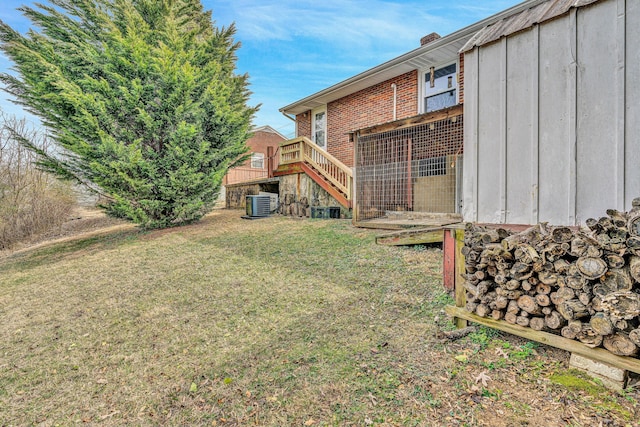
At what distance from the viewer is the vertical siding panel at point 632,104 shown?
2191 millimetres

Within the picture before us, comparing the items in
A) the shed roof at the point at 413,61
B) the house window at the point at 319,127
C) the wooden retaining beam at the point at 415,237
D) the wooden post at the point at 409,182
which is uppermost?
the shed roof at the point at 413,61

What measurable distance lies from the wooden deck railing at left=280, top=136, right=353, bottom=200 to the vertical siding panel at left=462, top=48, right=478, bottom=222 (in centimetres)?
505

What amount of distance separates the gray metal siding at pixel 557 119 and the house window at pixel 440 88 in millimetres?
5460

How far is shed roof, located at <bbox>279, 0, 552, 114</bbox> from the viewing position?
6547mm

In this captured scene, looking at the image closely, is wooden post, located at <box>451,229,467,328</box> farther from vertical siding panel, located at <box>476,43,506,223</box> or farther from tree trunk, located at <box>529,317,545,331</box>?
tree trunk, located at <box>529,317,545,331</box>

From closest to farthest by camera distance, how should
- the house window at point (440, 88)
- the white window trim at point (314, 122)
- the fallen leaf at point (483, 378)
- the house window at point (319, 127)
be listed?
1. the fallen leaf at point (483, 378)
2. the house window at point (440, 88)
3. the white window trim at point (314, 122)
4. the house window at point (319, 127)

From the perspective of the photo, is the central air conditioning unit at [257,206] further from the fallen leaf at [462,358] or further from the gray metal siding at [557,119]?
the fallen leaf at [462,358]

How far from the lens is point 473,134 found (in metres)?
3.06

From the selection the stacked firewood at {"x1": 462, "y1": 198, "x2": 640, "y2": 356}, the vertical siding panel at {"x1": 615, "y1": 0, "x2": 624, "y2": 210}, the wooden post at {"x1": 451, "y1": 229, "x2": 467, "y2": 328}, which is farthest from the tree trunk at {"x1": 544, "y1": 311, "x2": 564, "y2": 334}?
the vertical siding panel at {"x1": 615, "y1": 0, "x2": 624, "y2": 210}

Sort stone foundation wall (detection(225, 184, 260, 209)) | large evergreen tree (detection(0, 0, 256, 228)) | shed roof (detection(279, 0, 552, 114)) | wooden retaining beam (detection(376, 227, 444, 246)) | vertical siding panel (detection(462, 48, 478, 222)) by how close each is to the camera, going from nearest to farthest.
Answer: vertical siding panel (detection(462, 48, 478, 222)) < wooden retaining beam (detection(376, 227, 444, 246)) < shed roof (detection(279, 0, 552, 114)) < large evergreen tree (detection(0, 0, 256, 228)) < stone foundation wall (detection(225, 184, 260, 209))

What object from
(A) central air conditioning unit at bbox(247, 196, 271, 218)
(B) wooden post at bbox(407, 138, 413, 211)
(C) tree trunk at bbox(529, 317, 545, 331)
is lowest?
(C) tree trunk at bbox(529, 317, 545, 331)

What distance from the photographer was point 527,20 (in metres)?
2.79

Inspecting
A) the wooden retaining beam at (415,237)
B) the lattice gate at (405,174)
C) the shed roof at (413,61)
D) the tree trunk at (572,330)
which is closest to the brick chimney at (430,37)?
the shed roof at (413,61)

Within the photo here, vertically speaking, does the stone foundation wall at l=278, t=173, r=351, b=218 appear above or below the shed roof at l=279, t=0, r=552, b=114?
below
